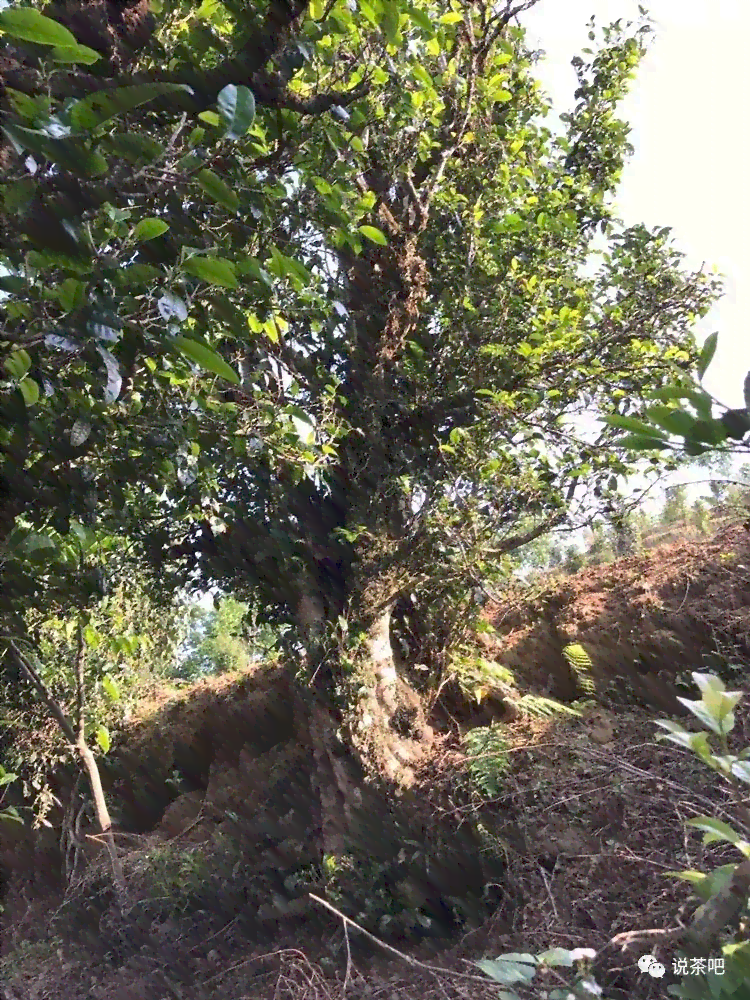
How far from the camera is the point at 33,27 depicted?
0.93 meters

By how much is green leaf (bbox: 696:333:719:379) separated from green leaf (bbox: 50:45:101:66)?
967 mm

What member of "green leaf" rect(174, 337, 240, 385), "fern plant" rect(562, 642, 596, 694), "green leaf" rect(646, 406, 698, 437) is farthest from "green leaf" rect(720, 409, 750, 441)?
"fern plant" rect(562, 642, 596, 694)

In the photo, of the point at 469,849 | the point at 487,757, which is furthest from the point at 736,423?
the point at 487,757

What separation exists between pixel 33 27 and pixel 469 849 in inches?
162

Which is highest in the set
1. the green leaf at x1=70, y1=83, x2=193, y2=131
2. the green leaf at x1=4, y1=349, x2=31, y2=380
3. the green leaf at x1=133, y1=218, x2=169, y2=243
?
the green leaf at x1=70, y1=83, x2=193, y2=131

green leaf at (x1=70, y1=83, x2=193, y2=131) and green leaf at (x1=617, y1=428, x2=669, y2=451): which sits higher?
green leaf at (x1=70, y1=83, x2=193, y2=131)

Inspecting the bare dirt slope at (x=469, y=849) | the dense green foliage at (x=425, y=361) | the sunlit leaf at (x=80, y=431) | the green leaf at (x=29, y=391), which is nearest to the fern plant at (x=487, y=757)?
the bare dirt slope at (x=469, y=849)

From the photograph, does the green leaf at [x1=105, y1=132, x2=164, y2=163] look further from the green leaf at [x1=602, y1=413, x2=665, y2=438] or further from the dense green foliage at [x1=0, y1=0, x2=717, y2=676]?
the dense green foliage at [x1=0, y1=0, x2=717, y2=676]

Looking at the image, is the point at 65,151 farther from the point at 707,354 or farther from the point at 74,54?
the point at 707,354

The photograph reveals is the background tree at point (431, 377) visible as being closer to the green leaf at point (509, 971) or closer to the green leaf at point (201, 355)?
the green leaf at point (201, 355)

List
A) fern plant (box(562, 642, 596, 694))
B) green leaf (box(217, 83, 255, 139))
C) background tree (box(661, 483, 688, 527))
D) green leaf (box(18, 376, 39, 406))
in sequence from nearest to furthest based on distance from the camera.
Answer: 1. green leaf (box(217, 83, 255, 139))
2. green leaf (box(18, 376, 39, 406))
3. fern plant (box(562, 642, 596, 694))
4. background tree (box(661, 483, 688, 527))

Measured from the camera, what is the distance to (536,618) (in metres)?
5.79

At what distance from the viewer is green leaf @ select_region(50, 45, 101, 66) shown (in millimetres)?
979

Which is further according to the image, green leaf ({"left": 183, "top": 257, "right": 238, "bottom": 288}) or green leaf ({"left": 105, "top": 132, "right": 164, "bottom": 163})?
green leaf ({"left": 183, "top": 257, "right": 238, "bottom": 288})
